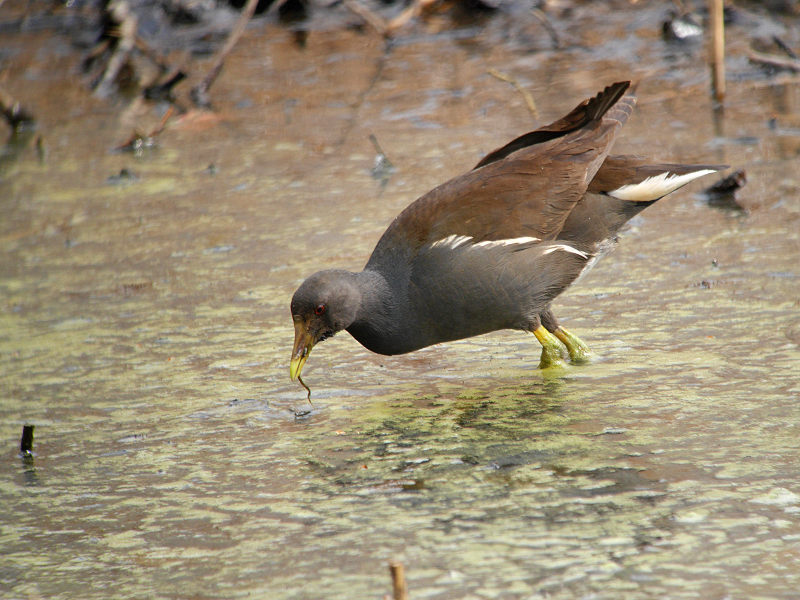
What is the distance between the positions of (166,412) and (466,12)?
7.45m

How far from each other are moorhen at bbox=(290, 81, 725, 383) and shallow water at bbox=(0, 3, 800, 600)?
25cm

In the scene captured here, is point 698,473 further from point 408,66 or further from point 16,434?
point 408,66

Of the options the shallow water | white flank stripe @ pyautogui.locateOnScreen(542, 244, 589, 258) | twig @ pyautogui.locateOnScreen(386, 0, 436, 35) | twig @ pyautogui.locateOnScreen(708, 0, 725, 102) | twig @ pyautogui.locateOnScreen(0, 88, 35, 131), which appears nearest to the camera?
the shallow water

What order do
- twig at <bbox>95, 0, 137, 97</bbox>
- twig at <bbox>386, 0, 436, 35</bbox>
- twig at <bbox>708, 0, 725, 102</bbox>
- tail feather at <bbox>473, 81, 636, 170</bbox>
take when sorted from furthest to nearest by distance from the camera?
twig at <bbox>95, 0, 137, 97</bbox>
twig at <bbox>386, 0, 436, 35</bbox>
twig at <bbox>708, 0, 725, 102</bbox>
tail feather at <bbox>473, 81, 636, 170</bbox>

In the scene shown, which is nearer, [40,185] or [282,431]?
[282,431]

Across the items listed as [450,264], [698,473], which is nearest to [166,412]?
[450,264]

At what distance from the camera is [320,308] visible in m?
4.02

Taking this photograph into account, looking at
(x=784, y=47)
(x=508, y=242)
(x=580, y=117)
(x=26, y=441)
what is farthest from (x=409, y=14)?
(x=26, y=441)

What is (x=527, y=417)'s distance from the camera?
12.5 ft

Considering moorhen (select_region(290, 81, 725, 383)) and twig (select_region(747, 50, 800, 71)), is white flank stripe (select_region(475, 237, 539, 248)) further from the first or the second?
twig (select_region(747, 50, 800, 71))

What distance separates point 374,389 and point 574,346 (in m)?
0.82

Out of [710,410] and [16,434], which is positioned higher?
[710,410]

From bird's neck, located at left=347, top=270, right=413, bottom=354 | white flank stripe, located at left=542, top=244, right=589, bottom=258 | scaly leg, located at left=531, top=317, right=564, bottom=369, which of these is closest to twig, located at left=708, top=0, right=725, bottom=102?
white flank stripe, located at left=542, top=244, right=589, bottom=258

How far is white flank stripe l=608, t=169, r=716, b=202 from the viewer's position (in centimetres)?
444
